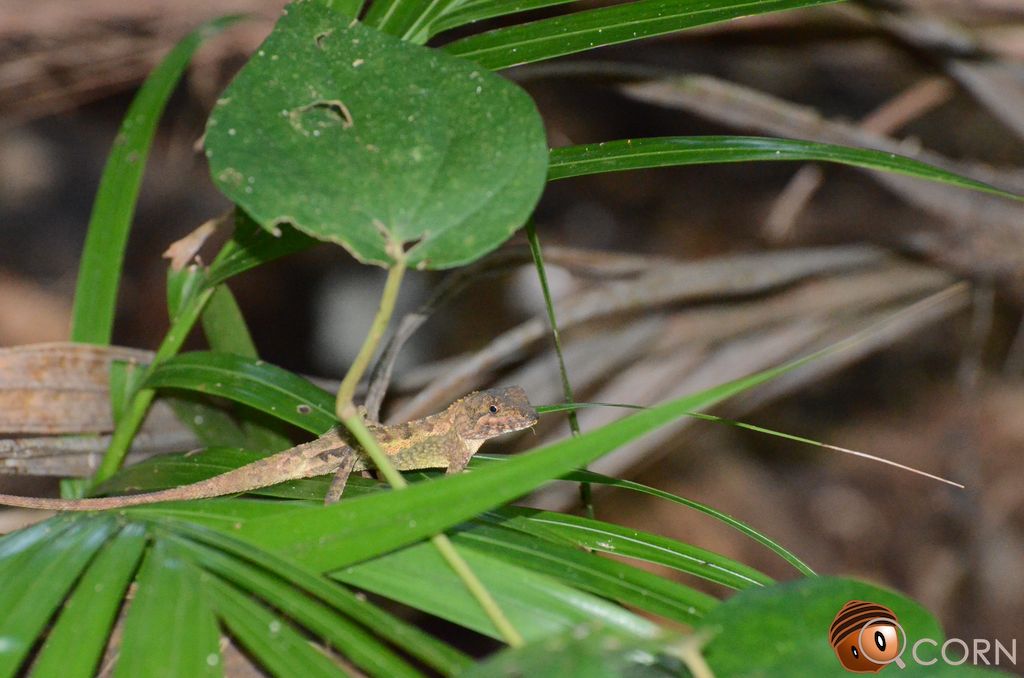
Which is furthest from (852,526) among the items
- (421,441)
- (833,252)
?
(421,441)

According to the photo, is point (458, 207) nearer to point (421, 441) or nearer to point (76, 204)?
point (421, 441)

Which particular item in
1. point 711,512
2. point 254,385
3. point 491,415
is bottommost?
point 711,512

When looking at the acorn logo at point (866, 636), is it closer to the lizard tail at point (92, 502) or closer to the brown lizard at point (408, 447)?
the brown lizard at point (408, 447)

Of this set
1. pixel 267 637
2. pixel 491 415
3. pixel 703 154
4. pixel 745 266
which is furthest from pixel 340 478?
pixel 745 266

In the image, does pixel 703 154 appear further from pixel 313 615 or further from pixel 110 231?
pixel 110 231

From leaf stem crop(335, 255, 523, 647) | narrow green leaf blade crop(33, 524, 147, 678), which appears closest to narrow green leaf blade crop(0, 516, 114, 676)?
narrow green leaf blade crop(33, 524, 147, 678)

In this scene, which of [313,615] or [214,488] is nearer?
[313,615]

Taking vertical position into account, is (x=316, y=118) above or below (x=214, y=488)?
above

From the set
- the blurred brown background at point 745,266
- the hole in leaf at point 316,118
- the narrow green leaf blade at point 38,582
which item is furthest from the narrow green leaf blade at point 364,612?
the blurred brown background at point 745,266

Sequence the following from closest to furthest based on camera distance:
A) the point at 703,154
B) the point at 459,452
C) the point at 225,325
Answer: the point at 703,154 < the point at 459,452 < the point at 225,325
